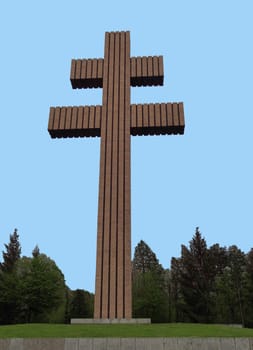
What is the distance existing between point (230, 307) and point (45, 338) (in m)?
33.7

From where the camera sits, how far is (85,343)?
578 inches

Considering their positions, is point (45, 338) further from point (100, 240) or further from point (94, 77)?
point (94, 77)

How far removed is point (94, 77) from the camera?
1062 inches

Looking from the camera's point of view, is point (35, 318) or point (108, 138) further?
point (35, 318)

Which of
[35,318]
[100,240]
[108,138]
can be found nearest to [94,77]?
[108,138]

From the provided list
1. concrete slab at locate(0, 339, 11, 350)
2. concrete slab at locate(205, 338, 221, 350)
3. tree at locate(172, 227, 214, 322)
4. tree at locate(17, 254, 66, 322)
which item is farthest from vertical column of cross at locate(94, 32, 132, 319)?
tree at locate(172, 227, 214, 322)

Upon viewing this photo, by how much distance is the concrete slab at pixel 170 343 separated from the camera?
1434cm

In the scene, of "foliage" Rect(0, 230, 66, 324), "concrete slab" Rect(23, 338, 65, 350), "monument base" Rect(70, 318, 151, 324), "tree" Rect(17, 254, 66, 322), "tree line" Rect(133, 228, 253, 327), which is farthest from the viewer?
"tree line" Rect(133, 228, 253, 327)

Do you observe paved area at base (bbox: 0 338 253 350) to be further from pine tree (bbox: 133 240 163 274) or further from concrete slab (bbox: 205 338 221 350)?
pine tree (bbox: 133 240 163 274)

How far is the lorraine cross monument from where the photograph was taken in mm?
21703

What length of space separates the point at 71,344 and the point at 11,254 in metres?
35.7

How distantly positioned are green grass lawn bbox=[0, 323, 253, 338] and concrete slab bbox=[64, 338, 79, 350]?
0.44 metres

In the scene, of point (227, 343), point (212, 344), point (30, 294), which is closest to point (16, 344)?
point (212, 344)

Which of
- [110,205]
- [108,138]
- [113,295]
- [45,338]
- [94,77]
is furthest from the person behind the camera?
[94,77]
